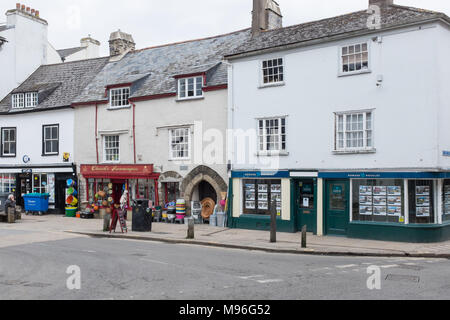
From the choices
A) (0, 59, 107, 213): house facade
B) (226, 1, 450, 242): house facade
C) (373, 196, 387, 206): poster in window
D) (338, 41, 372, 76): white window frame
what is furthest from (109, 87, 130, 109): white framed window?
(373, 196, 387, 206): poster in window

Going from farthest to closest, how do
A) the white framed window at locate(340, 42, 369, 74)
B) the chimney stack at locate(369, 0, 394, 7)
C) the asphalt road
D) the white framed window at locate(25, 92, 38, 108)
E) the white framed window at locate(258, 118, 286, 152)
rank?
1. the white framed window at locate(25, 92, 38, 108)
2. the white framed window at locate(258, 118, 286, 152)
3. the chimney stack at locate(369, 0, 394, 7)
4. the white framed window at locate(340, 42, 369, 74)
5. the asphalt road

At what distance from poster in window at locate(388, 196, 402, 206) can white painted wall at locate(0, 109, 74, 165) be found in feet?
59.0

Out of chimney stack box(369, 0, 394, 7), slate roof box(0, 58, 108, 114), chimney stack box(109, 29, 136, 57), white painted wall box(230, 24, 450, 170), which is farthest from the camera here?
chimney stack box(109, 29, 136, 57)

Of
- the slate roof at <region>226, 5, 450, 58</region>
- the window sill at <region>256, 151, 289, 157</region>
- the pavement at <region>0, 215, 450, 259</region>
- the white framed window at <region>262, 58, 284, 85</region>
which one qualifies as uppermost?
the slate roof at <region>226, 5, 450, 58</region>

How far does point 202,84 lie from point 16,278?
1435cm

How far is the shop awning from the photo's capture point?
24.5m

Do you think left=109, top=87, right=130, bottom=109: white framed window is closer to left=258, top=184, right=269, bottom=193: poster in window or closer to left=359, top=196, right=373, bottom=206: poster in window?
left=258, top=184, right=269, bottom=193: poster in window

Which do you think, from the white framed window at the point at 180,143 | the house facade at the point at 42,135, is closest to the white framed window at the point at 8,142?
the house facade at the point at 42,135

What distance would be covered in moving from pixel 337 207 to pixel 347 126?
313cm

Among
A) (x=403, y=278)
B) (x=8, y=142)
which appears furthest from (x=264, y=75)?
(x=8, y=142)

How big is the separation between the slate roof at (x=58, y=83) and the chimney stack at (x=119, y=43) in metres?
0.85

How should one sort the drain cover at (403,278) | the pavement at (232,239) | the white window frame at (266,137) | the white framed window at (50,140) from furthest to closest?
the white framed window at (50,140) < the white window frame at (266,137) < the pavement at (232,239) < the drain cover at (403,278)

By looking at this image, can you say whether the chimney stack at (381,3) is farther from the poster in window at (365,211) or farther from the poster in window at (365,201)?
the poster in window at (365,211)

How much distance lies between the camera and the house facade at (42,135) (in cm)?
2817
